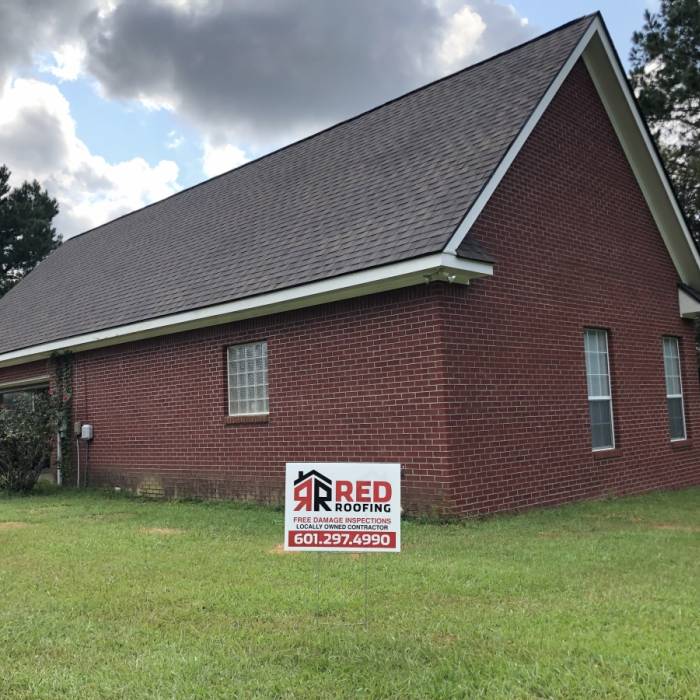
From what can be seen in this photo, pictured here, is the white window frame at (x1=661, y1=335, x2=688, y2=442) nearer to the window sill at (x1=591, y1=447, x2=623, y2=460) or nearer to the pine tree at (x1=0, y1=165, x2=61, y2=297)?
the window sill at (x1=591, y1=447, x2=623, y2=460)

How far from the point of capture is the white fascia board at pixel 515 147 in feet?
29.3

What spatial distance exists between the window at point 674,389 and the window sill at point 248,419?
7.49m

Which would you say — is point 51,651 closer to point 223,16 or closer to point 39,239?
point 223,16

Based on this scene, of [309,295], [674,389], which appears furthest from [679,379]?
[309,295]

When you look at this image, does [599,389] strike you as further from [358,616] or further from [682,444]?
[358,616]

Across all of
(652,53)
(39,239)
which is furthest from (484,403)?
(39,239)

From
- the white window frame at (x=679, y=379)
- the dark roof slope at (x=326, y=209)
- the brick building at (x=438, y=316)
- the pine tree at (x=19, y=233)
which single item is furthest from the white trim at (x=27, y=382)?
the pine tree at (x=19, y=233)

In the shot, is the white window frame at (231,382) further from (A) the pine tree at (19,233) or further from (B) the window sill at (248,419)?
(A) the pine tree at (19,233)

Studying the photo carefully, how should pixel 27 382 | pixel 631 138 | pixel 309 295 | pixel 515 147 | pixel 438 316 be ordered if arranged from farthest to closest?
pixel 27 382
pixel 631 138
pixel 515 147
pixel 309 295
pixel 438 316

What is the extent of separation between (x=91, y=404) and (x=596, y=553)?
1106cm

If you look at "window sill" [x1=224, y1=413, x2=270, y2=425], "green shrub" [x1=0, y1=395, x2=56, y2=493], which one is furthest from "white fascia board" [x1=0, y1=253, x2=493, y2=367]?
"green shrub" [x1=0, y1=395, x2=56, y2=493]

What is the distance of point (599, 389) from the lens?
11914mm

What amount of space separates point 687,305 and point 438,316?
24.2ft

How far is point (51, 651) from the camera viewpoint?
4527mm
